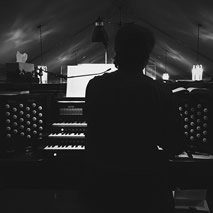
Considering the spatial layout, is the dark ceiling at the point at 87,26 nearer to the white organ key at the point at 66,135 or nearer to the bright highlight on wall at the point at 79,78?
the bright highlight on wall at the point at 79,78

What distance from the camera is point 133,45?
5.60ft

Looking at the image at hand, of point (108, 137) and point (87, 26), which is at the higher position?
point (87, 26)

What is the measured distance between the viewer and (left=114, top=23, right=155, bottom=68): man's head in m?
1.70

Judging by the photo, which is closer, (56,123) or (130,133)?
(130,133)

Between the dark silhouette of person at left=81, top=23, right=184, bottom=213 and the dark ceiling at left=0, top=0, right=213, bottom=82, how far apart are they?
5275 mm

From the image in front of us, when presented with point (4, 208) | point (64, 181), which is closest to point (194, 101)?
point (64, 181)

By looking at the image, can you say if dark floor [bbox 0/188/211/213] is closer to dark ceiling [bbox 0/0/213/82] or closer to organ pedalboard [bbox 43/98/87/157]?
organ pedalboard [bbox 43/98/87/157]

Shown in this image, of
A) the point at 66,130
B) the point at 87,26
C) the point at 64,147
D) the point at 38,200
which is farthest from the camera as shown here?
the point at 87,26

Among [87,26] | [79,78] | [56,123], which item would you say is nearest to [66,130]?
[56,123]

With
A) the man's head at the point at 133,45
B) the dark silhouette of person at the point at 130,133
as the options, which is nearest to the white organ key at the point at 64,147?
the dark silhouette of person at the point at 130,133

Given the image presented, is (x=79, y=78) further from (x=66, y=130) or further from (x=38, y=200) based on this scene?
(x=38, y=200)

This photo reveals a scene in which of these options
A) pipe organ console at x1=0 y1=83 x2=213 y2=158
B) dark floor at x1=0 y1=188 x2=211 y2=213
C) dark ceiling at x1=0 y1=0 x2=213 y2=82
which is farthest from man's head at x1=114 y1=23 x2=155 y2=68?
dark ceiling at x1=0 y1=0 x2=213 y2=82

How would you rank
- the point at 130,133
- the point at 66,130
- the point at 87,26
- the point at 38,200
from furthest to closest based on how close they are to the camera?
the point at 87,26, the point at 38,200, the point at 66,130, the point at 130,133

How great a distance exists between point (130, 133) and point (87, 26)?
9421 mm
